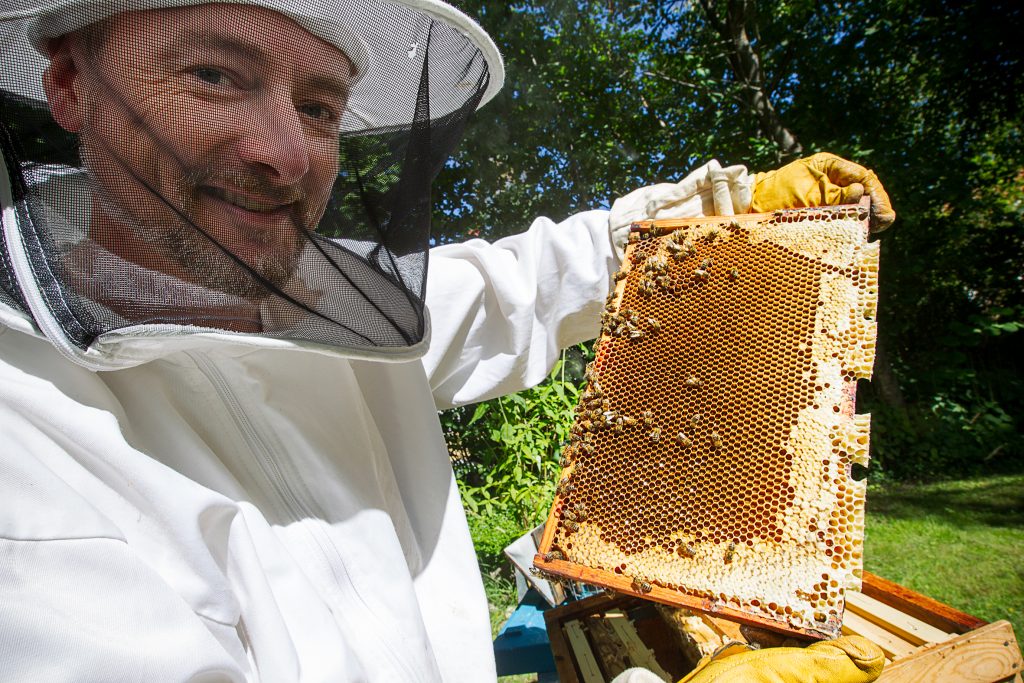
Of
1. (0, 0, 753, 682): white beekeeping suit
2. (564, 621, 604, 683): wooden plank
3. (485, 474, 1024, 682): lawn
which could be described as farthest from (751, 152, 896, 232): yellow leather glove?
(485, 474, 1024, 682): lawn

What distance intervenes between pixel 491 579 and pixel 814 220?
3747 mm

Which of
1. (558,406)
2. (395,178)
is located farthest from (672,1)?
(395,178)

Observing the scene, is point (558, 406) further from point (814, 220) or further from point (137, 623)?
point (137, 623)

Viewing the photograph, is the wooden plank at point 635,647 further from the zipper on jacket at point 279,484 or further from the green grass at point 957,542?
the green grass at point 957,542

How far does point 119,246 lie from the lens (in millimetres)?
1117

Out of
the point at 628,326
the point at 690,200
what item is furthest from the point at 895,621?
the point at 690,200

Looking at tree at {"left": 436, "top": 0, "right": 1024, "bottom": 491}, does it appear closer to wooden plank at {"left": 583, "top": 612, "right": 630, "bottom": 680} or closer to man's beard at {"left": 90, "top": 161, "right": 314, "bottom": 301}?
wooden plank at {"left": 583, "top": 612, "right": 630, "bottom": 680}

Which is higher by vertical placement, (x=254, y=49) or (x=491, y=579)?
(x=254, y=49)

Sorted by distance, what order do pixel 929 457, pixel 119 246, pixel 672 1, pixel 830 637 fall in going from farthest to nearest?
pixel 672 1, pixel 929 457, pixel 830 637, pixel 119 246

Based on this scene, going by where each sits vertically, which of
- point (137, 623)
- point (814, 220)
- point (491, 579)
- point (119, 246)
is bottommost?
point (491, 579)

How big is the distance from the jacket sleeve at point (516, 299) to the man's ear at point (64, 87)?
970 mm

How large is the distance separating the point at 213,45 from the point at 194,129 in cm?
16

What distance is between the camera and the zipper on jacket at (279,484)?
121 cm

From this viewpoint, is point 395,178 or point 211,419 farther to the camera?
point 395,178
